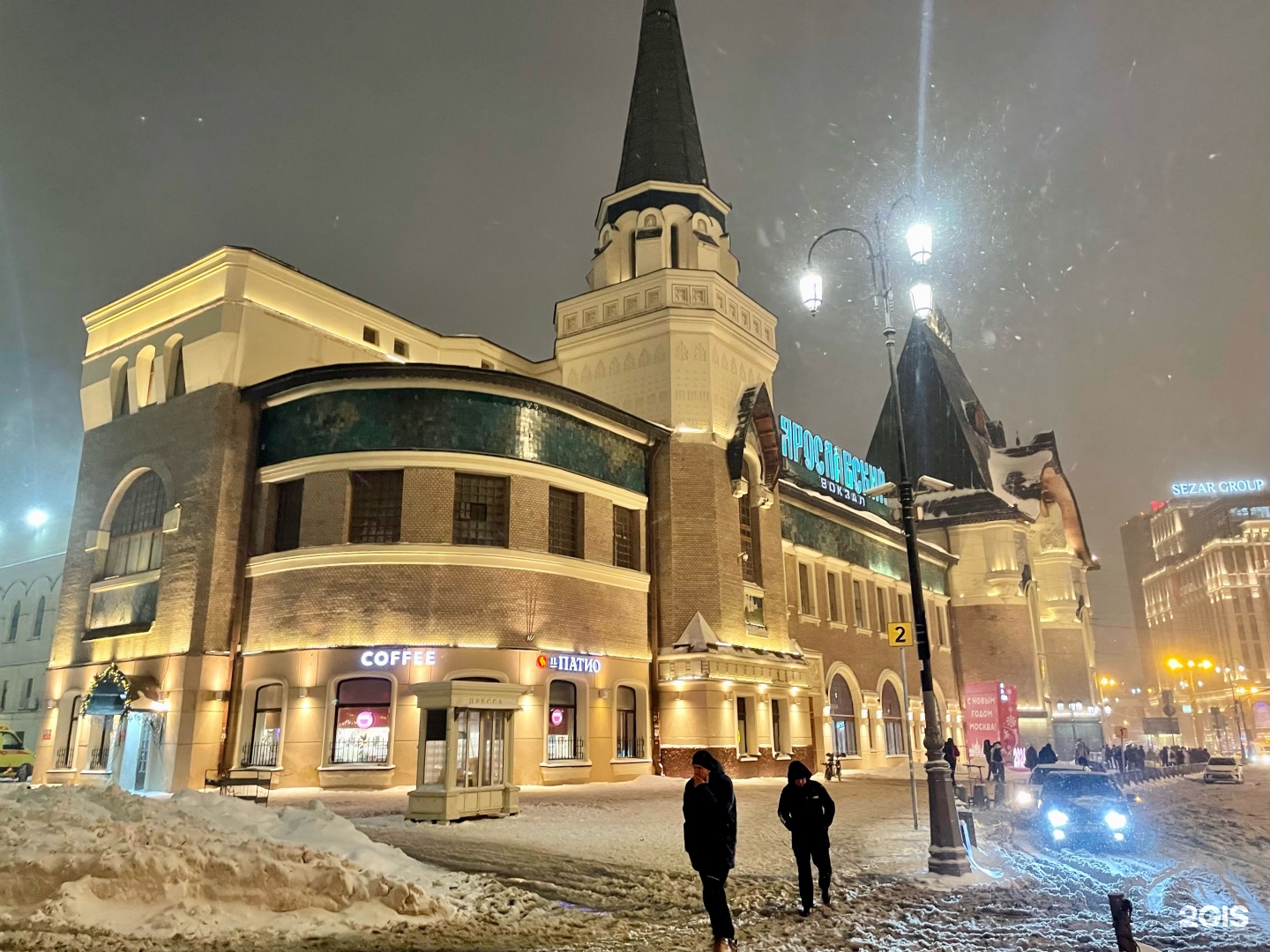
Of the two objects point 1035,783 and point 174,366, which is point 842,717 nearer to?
point 1035,783

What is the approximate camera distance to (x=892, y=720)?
47094 mm

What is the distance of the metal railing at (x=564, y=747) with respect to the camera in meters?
27.6

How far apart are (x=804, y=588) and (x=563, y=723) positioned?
16711mm

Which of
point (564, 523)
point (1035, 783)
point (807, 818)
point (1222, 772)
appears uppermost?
point (564, 523)

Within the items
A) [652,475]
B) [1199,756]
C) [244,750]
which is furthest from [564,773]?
[1199,756]

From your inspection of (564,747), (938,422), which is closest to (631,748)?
(564,747)

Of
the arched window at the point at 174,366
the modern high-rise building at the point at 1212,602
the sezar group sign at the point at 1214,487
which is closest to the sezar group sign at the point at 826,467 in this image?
the arched window at the point at 174,366

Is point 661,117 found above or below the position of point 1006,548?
above

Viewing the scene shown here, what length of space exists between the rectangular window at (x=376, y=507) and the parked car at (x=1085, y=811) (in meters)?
18.1

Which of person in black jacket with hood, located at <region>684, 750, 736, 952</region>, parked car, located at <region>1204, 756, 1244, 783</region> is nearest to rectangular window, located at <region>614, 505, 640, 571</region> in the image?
person in black jacket with hood, located at <region>684, 750, 736, 952</region>

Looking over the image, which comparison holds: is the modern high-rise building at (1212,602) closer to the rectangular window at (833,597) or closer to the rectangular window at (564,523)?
the rectangular window at (833,597)

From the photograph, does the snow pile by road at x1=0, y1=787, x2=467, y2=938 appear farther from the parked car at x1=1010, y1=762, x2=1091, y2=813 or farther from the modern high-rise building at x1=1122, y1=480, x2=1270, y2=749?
the modern high-rise building at x1=1122, y1=480, x2=1270, y2=749

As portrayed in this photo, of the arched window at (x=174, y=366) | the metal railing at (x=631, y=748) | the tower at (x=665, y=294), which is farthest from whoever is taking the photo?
the tower at (x=665, y=294)

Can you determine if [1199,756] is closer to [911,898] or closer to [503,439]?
[503,439]
